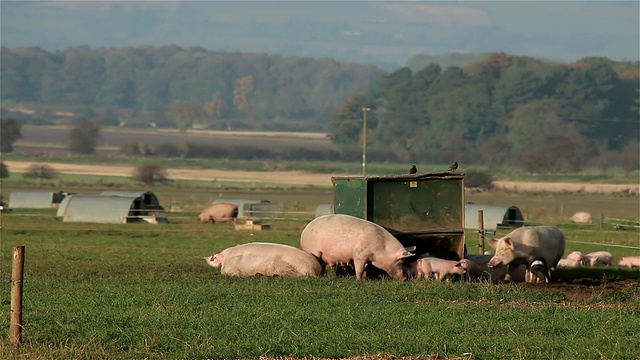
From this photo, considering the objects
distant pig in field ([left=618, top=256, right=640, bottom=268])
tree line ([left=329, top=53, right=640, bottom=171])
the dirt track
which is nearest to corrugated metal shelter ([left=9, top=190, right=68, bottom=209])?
distant pig in field ([left=618, top=256, right=640, bottom=268])

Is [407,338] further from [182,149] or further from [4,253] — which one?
[182,149]

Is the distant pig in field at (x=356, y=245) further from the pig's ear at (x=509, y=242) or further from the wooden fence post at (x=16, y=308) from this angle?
the wooden fence post at (x=16, y=308)

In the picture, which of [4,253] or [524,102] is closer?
[4,253]

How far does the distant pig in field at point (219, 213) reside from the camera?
147 feet

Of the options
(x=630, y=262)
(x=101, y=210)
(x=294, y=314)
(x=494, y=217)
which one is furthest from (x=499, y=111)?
(x=294, y=314)

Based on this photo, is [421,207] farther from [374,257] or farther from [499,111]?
[499,111]

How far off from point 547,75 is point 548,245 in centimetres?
15233

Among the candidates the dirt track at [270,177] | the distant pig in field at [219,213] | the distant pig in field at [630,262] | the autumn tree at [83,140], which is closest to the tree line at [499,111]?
the dirt track at [270,177]

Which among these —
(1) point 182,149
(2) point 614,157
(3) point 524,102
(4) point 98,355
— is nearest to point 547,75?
(3) point 524,102

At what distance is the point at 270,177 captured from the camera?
107688mm

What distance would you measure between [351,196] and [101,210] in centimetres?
2233

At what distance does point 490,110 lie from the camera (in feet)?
545

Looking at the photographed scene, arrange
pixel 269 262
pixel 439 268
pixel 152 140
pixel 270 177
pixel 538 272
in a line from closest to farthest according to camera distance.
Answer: pixel 269 262 → pixel 439 268 → pixel 538 272 → pixel 270 177 → pixel 152 140

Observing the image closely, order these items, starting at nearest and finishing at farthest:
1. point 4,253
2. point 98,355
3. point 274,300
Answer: point 98,355 → point 274,300 → point 4,253
